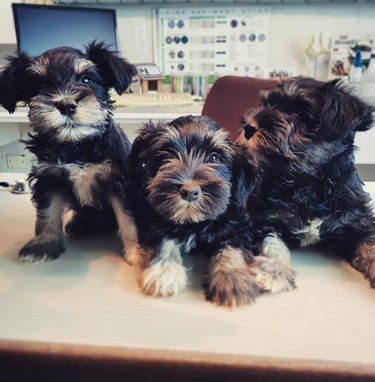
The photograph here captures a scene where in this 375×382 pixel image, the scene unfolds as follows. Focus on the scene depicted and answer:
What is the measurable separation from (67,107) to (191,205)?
379 millimetres

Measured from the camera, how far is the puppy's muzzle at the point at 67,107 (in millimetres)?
983

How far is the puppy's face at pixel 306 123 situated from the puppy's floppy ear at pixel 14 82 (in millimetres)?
579

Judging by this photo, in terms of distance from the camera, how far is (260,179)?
3.51ft

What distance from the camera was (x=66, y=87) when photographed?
1.02 m

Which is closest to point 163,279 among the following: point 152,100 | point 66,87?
point 66,87

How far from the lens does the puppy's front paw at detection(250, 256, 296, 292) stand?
92cm

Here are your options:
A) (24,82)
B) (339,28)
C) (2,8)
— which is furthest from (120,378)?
(339,28)

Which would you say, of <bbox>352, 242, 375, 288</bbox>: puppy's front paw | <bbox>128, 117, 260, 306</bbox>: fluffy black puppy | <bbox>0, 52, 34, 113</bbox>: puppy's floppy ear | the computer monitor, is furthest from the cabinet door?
<bbox>352, 242, 375, 288</bbox>: puppy's front paw

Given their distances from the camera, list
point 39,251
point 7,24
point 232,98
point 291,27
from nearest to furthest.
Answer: point 39,251, point 232,98, point 7,24, point 291,27

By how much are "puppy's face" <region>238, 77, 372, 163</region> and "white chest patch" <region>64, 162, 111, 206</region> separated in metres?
0.36

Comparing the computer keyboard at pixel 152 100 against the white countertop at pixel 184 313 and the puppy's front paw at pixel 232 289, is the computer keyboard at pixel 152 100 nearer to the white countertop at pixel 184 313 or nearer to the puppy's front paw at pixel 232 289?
the white countertop at pixel 184 313

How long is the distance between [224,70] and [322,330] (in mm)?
2739

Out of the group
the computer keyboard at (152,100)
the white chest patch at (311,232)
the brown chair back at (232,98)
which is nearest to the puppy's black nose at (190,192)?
the white chest patch at (311,232)

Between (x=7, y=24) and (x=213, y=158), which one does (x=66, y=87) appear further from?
(x=7, y=24)
